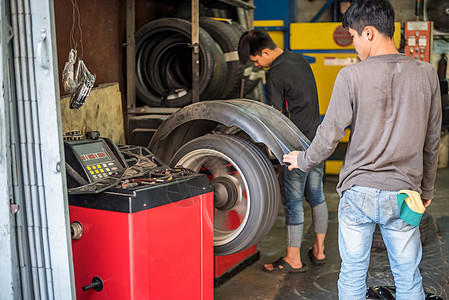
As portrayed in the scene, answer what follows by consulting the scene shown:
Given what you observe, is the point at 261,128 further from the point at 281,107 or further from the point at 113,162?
the point at 113,162

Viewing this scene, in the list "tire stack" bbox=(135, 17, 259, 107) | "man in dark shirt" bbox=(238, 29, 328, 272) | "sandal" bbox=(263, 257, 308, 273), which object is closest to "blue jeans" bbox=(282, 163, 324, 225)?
"man in dark shirt" bbox=(238, 29, 328, 272)

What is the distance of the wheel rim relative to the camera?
2928 mm

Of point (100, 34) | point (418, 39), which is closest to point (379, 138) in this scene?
point (100, 34)

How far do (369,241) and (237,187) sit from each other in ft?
3.37

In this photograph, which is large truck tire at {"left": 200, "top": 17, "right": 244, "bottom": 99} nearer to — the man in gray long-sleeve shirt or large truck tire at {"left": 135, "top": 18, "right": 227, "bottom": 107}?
large truck tire at {"left": 135, "top": 18, "right": 227, "bottom": 107}

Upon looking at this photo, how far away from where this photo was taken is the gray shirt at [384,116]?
6.61ft

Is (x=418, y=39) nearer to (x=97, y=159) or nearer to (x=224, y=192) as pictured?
(x=224, y=192)

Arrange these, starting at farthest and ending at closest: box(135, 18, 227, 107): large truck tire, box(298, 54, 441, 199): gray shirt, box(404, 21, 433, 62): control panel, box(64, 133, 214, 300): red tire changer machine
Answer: box(404, 21, 433, 62): control panel
box(135, 18, 227, 107): large truck tire
box(64, 133, 214, 300): red tire changer machine
box(298, 54, 441, 199): gray shirt

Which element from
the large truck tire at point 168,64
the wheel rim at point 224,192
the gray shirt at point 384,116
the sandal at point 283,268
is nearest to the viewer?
the gray shirt at point 384,116

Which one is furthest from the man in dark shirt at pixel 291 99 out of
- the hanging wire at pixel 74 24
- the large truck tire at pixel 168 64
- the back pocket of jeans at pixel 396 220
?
the back pocket of jeans at pixel 396 220

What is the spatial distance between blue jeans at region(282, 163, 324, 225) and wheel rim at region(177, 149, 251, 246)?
18.3 inches

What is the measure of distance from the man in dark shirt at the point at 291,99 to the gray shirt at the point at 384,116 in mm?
1261

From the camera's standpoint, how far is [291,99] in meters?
3.41

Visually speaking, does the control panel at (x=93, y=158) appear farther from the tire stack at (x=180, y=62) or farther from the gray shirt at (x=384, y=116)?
the tire stack at (x=180, y=62)
